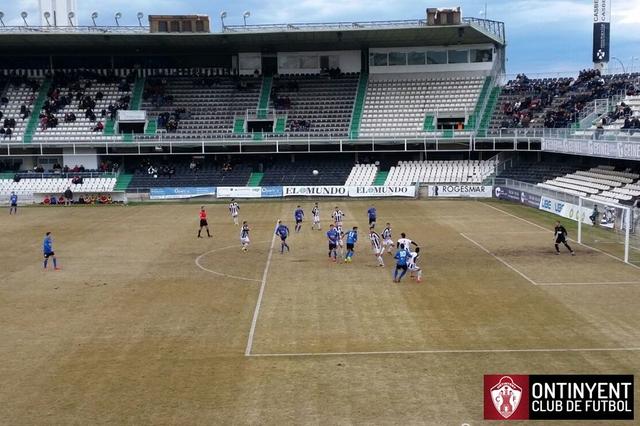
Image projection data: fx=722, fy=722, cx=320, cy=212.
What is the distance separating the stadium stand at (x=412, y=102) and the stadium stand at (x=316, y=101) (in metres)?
2.21

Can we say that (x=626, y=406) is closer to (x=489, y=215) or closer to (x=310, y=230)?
(x=310, y=230)

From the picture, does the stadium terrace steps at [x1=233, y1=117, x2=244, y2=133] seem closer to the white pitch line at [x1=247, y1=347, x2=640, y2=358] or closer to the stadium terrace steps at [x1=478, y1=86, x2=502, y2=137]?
the stadium terrace steps at [x1=478, y1=86, x2=502, y2=137]

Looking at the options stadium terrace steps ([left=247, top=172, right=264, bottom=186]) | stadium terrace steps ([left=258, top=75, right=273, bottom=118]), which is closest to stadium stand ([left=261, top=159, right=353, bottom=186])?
stadium terrace steps ([left=247, top=172, right=264, bottom=186])

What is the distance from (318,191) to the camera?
219ft

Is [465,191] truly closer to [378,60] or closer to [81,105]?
[378,60]

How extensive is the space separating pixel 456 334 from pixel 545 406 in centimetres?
734

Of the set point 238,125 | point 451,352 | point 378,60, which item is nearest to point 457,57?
point 378,60

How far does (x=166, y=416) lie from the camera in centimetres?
1408

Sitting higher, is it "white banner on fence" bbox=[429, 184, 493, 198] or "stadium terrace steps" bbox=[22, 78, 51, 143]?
"stadium terrace steps" bbox=[22, 78, 51, 143]

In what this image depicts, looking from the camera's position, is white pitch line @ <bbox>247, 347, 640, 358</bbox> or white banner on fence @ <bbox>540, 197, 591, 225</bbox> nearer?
white pitch line @ <bbox>247, 347, 640, 358</bbox>

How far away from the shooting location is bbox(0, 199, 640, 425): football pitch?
14.9 m

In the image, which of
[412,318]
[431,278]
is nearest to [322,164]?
[431,278]

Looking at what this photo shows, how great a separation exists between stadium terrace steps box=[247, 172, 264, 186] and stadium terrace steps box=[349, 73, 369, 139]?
9.72m

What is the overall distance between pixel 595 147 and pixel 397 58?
108 ft
